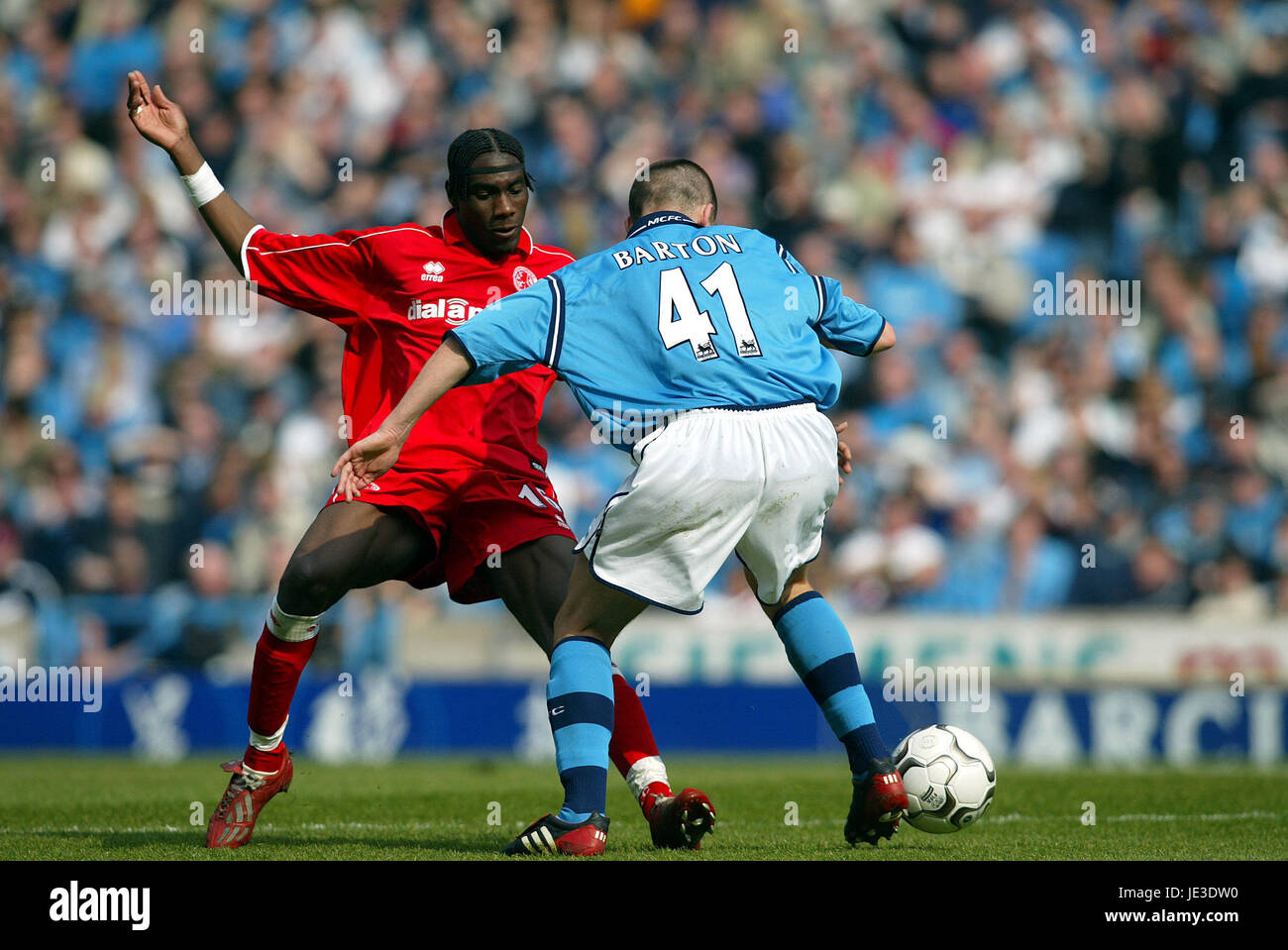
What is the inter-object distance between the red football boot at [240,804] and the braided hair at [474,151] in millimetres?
2339

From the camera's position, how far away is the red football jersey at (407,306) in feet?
21.9

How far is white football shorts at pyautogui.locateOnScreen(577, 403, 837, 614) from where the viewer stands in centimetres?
550

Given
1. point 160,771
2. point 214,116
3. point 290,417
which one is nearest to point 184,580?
point 290,417

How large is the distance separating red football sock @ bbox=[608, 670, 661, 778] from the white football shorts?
2.93ft

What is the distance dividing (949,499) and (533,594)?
7710 millimetres

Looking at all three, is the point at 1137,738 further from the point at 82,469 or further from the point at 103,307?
the point at 103,307

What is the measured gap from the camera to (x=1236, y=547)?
42.5 ft

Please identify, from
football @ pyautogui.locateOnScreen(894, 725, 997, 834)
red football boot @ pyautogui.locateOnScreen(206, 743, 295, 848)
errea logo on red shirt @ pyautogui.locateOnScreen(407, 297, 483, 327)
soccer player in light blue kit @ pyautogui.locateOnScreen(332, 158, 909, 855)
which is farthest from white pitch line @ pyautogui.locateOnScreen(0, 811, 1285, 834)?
errea logo on red shirt @ pyautogui.locateOnScreen(407, 297, 483, 327)

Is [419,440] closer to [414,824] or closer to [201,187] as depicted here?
[201,187]

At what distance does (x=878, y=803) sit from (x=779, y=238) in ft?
34.5

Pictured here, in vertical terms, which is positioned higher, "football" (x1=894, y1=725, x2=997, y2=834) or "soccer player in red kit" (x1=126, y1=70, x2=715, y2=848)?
"soccer player in red kit" (x1=126, y1=70, x2=715, y2=848)

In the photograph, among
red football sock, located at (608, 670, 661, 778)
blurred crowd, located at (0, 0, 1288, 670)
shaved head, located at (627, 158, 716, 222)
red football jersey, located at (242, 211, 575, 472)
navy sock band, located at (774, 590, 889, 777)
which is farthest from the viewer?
blurred crowd, located at (0, 0, 1288, 670)

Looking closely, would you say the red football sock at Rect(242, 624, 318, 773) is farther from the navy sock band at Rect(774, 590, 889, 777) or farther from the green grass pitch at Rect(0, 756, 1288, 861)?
the navy sock band at Rect(774, 590, 889, 777)

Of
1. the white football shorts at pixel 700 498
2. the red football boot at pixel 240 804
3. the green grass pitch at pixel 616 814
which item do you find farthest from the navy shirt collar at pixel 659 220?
the red football boot at pixel 240 804
